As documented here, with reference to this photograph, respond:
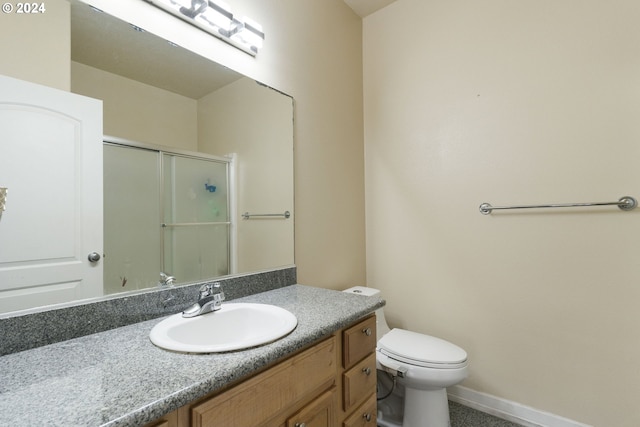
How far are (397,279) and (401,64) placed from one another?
4.69 ft

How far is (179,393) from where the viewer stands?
52 cm

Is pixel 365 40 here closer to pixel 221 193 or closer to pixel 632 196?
pixel 221 193

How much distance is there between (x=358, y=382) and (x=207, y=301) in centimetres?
58

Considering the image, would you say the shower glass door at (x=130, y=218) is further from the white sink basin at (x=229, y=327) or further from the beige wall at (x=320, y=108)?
the beige wall at (x=320, y=108)

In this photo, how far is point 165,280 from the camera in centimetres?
104

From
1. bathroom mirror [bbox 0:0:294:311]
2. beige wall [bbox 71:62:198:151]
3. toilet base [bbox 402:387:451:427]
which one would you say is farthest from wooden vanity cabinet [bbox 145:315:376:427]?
beige wall [bbox 71:62:198:151]

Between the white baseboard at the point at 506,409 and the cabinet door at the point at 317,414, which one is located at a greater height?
the cabinet door at the point at 317,414

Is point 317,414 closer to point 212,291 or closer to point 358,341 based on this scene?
point 358,341

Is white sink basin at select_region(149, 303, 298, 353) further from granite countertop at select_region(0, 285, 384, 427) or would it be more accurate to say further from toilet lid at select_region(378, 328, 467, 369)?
toilet lid at select_region(378, 328, 467, 369)

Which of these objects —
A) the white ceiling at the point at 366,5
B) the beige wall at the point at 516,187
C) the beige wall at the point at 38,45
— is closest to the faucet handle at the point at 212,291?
the beige wall at the point at 38,45

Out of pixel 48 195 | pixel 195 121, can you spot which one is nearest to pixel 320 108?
pixel 195 121

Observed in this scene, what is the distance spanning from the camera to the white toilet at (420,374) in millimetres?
1338

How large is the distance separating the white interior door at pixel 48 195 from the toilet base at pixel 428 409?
1435 millimetres

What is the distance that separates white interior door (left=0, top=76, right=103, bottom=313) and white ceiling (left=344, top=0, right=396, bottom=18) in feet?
5.85
